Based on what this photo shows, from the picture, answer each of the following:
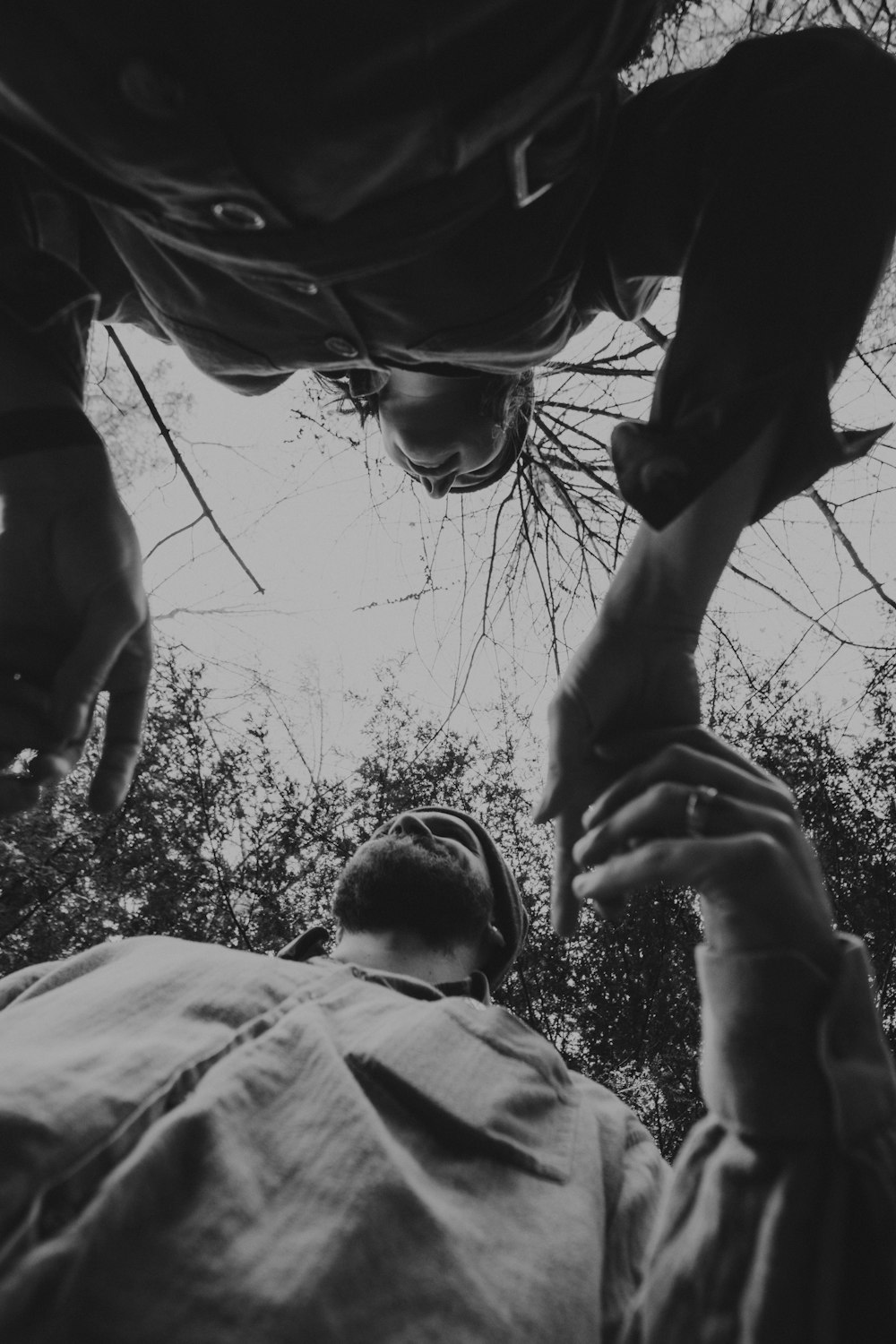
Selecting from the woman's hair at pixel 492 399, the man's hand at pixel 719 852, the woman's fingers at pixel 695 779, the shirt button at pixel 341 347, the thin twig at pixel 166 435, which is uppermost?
the thin twig at pixel 166 435

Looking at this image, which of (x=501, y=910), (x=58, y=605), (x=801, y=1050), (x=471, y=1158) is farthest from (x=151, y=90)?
(x=501, y=910)

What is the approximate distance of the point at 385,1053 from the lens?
55.3 inches

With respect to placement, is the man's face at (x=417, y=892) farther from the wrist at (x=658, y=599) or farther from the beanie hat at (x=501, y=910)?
the wrist at (x=658, y=599)

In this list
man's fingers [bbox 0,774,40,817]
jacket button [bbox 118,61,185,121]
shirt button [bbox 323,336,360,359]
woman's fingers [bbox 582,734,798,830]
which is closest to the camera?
jacket button [bbox 118,61,185,121]

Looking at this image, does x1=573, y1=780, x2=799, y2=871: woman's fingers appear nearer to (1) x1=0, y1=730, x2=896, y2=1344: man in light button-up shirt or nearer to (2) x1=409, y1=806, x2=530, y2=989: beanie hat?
(1) x1=0, y1=730, x2=896, y2=1344: man in light button-up shirt

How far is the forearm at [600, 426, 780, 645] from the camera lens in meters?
0.94

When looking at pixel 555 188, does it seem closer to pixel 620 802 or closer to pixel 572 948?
pixel 620 802

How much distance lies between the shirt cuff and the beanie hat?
203 cm

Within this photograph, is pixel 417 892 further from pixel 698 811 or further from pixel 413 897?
pixel 698 811

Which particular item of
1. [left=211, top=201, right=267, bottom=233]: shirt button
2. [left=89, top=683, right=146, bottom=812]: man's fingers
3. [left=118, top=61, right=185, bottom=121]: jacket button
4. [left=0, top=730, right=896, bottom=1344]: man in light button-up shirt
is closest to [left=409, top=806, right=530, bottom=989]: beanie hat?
[left=0, top=730, right=896, bottom=1344]: man in light button-up shirt

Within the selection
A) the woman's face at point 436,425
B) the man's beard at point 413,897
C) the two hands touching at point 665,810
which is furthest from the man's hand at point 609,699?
the man's beard at point 413,897

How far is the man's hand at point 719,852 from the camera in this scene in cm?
86

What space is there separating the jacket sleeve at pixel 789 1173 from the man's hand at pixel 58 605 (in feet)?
3.19

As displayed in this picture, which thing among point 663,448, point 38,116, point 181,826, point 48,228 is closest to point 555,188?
point 663,448
